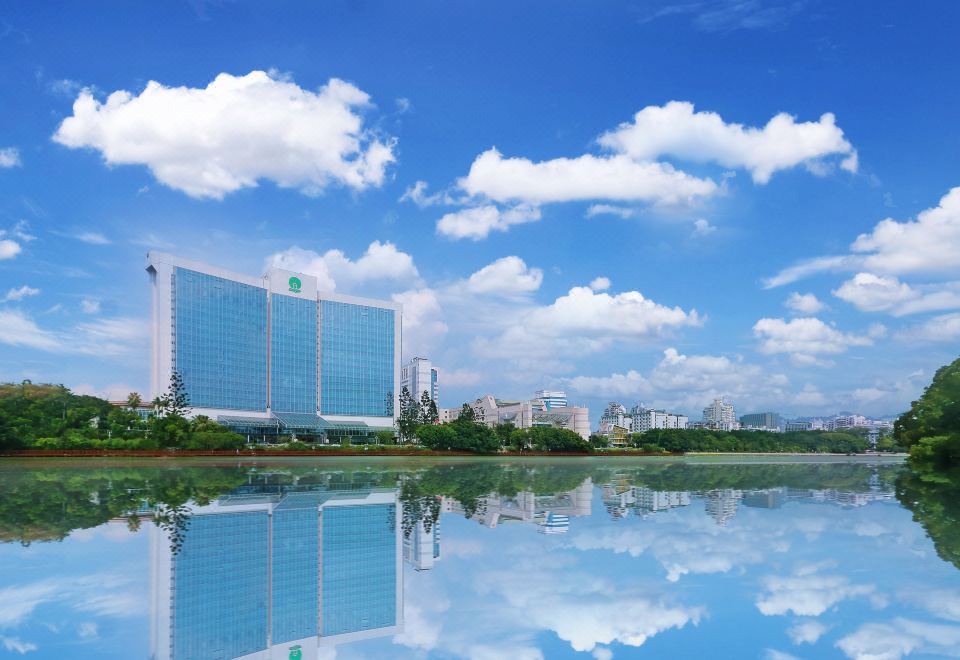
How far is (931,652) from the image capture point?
9586mm

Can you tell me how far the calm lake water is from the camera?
1005 cm

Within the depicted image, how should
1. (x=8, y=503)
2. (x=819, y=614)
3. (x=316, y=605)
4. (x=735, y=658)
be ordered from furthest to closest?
1. (x=8, y=503)
2. (x=316, y=605)
3. (x=819, y=614)
4. (x=735, y=658)

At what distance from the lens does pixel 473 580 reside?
43.7ft

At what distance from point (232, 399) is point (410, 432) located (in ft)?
84.4

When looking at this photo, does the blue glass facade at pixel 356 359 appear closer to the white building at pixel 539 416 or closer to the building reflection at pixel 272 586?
the white building at pixel 539 416

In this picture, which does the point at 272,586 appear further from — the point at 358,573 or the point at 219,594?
the point at 358,573

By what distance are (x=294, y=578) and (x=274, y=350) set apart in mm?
95717

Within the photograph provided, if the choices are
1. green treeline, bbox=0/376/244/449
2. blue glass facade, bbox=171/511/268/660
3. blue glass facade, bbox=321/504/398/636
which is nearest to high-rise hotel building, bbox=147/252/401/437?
green treeline, bbox=0/376/244/449

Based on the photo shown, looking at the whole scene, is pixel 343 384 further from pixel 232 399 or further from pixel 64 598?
pixel 64 598

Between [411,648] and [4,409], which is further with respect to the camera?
[4,409]

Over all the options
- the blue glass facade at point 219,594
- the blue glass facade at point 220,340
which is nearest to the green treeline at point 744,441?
the blue glass facade at point 220,340

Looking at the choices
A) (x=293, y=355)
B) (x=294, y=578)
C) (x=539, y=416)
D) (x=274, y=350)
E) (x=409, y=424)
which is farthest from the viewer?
(x=539, y=416)

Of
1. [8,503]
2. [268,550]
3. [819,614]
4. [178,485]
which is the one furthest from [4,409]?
[819,614]

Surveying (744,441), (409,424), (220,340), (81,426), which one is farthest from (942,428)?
(220,340)
